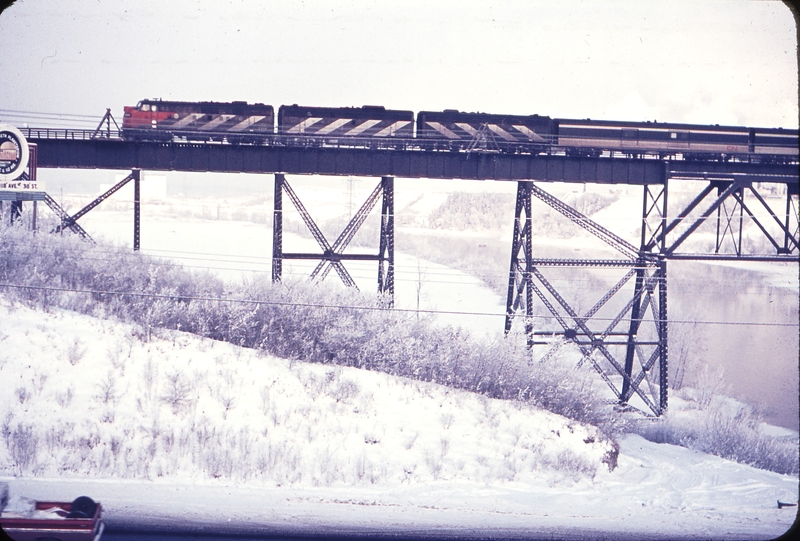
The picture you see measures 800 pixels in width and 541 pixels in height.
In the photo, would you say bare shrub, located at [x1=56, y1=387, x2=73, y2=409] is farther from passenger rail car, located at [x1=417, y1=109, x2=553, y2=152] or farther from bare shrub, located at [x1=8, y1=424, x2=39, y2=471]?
passenger rail car, located at [x1=417, y1=109, x2=553, y2=152]

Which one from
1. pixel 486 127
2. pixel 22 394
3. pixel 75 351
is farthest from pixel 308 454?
pixel 486 127

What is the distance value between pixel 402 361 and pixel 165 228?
3145 centimetres

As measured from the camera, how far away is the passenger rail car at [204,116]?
58.5 ft

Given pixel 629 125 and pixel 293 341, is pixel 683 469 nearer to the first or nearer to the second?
pixel 293 341

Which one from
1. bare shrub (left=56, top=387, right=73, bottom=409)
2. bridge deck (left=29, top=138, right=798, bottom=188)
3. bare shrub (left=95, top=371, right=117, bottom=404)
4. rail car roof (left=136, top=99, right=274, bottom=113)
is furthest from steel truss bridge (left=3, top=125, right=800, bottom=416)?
bare shrub (left=56, top=387, right=73, bottom=409)

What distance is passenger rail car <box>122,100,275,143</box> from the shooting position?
1783 centimetres

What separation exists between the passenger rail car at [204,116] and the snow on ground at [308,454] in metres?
8.02

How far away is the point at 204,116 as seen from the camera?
59.7ft

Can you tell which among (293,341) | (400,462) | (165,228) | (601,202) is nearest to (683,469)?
(400,462)

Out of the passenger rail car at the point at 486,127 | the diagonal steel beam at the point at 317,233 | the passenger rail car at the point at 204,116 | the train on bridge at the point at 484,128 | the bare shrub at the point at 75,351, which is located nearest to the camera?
the bare shrub at the point at 75,351

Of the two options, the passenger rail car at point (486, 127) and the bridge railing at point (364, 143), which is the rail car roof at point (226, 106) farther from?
the passenger rail car at point (486, 127)

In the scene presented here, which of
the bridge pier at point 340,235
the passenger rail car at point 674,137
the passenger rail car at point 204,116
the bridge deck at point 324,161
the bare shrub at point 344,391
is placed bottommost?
the bare shrub at point 344,391

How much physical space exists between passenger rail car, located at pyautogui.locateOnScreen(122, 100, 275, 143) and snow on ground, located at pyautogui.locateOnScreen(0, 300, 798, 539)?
802cm

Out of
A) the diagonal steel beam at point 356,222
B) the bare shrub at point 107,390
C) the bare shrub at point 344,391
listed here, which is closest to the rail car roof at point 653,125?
the diagonal steel beam at point 356,222
